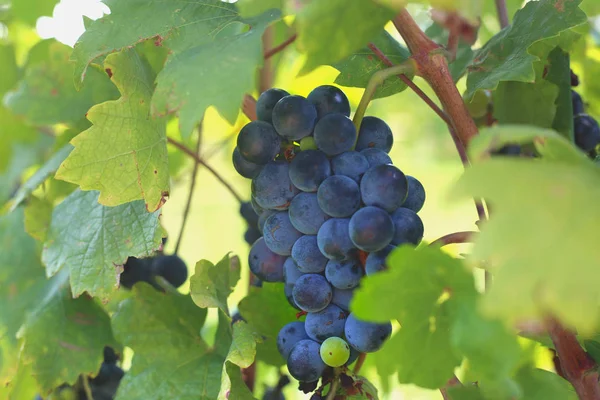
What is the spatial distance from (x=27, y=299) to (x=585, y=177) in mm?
978

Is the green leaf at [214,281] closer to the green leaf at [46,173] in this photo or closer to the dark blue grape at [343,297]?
A: the dark blue grape at [343,297]

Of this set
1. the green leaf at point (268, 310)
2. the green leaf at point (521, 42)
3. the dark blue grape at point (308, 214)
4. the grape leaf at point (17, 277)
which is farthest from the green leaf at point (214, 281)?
the grape leaf at point (17, 277)

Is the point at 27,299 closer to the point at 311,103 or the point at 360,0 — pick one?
the point at 311,103

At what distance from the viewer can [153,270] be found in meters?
0.96

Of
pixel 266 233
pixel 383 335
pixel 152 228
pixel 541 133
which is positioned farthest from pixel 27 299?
pixel 541 133

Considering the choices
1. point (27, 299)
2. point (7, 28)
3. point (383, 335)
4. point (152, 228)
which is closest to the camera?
point (383, 335)

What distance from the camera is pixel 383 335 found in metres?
0.61

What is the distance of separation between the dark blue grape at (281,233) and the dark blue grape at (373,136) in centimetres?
11

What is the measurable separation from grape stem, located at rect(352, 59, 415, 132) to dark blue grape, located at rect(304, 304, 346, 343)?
19 centimetres

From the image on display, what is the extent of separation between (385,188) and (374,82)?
0.37 ft

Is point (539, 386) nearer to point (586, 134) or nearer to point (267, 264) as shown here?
point (267, 264)

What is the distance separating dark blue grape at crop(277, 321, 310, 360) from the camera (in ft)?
2.18

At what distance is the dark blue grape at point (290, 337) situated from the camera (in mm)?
665

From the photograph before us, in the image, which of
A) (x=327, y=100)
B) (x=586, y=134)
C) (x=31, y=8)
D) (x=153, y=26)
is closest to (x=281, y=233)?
(x=327, y=100)
